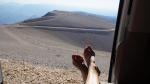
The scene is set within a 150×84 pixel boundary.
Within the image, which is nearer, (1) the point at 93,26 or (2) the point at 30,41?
→ (2) the point at 30,41

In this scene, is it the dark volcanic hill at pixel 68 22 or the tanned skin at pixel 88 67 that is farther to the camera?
the dark volcanic hill at pixel 68 22

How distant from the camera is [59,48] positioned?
21.2ft

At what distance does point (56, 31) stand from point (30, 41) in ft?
6.07

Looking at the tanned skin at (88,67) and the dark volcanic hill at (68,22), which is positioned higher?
the tanned skin at (88,67)

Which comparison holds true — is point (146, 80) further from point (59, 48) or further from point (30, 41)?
point (30, 41)

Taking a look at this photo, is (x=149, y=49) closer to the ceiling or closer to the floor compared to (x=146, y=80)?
closer to the ceiling

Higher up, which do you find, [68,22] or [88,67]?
[88,67]

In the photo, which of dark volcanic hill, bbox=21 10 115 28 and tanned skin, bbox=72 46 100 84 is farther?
dark volcanic hill, bbox=21 10 115 28

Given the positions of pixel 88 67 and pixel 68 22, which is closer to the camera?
pixel 88 67

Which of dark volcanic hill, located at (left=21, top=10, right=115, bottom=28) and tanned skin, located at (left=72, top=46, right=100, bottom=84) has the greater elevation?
tanned skin, located at (left=72, top=46, right=100, bottom=84)

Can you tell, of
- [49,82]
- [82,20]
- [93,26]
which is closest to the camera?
[49,82]

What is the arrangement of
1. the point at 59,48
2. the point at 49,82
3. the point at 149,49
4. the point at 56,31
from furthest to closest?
the point at 56,31
the point at 59,48
the point at 49,82
the point at 149,49

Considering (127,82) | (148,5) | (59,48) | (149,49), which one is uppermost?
(148,5)

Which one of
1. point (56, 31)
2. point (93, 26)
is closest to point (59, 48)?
point (56, 31)
